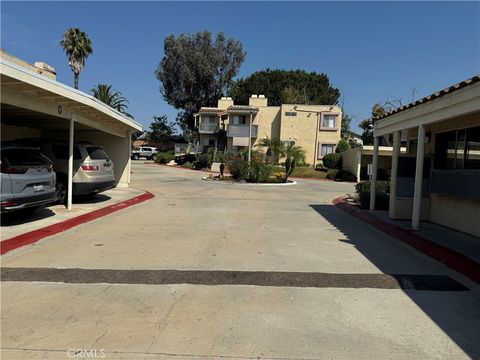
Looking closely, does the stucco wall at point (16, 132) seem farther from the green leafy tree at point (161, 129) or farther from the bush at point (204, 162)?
the green leafy tree at point (161, 129)

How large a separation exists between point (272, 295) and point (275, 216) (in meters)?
7.17

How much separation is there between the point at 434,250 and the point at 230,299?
15.1 feet

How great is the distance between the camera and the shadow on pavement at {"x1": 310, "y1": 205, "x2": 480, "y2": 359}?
4.32 m

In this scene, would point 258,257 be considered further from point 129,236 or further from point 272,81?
point 272,81

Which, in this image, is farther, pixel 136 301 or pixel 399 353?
pixel 136 301

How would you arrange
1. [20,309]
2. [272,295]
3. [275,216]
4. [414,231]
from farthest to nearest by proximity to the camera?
[275,216] < [414,231] < [272,295] < [20,309]

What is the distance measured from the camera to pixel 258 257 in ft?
23.8

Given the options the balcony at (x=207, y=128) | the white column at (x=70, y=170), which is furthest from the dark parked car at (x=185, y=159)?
the white column at (x=70, y=170)

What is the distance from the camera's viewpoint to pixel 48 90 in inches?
357

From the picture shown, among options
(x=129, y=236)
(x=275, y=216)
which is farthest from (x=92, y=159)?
(x=275, y=216)

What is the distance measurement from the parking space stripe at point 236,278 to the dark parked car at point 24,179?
8.33 ft

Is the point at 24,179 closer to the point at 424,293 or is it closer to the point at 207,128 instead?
the point at 424,293

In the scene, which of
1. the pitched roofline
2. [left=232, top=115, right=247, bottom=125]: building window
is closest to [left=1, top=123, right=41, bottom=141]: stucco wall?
the pitched roofline

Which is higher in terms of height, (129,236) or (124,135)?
(124,135)
